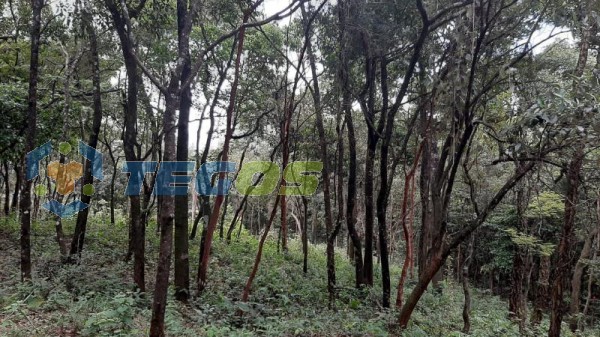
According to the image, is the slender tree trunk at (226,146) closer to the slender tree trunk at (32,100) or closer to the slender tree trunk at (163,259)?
the slender tree trunk at (163,259)

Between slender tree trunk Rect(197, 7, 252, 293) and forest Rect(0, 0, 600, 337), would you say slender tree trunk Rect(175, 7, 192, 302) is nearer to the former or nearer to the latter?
forest Rect(0, 0, 600, 337)

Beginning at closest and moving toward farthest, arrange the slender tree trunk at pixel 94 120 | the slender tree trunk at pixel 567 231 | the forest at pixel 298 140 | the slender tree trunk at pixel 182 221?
the forest at pixel 298 140 < the slender tree trunk at pixel 567 231 < the slender tree trunk at pixel 182 221 < the slender tree trunk at pixel 94 120

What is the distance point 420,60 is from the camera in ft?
29.9

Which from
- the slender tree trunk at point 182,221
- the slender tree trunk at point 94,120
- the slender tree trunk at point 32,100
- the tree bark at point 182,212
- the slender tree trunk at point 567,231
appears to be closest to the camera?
the slender tree trunk at point 567,231

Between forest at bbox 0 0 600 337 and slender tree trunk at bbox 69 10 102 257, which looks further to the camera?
slender tree trunk at bbox 69 10 102 257

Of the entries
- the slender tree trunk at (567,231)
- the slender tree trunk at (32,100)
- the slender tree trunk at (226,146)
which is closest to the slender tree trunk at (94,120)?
the slender tree trunk at (32,100)

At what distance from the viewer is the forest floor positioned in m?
6.08

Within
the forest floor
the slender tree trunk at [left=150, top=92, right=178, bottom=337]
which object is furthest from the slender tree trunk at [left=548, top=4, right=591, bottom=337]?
the slender tree trunk at [left=150, top=92, right=178, bottom=337]

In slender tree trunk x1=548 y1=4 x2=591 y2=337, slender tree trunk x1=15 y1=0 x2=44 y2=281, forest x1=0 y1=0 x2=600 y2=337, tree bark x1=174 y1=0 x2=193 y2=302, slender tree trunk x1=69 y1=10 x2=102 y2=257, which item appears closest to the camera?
forest x1=0 y1=0 x2=600 y2=337

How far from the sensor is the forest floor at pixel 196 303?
6.08 meters

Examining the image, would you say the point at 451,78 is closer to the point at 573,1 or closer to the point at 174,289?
the point at 573,1

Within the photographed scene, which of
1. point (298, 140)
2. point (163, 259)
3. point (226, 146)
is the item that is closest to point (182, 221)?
point (226, 146)

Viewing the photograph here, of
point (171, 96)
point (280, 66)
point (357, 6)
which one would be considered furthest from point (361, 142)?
point (171, 96)

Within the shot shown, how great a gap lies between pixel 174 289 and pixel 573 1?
28.6 feet
